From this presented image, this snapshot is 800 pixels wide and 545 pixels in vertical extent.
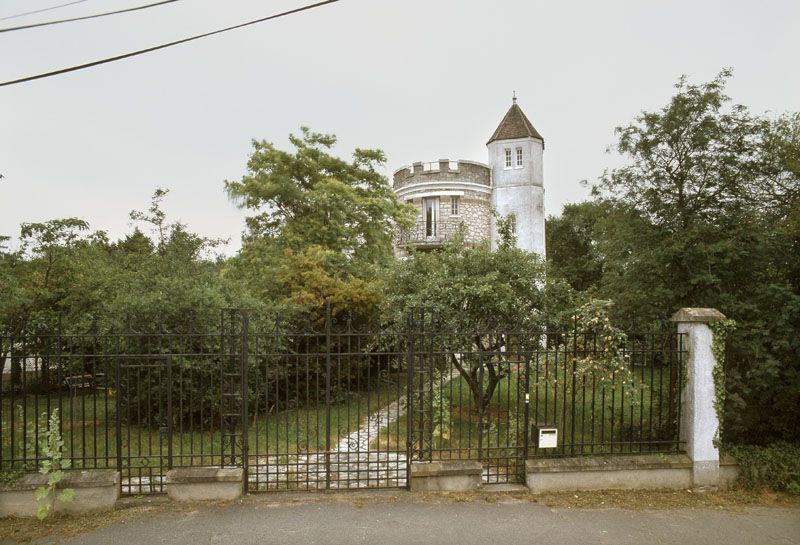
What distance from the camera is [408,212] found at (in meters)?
20.6

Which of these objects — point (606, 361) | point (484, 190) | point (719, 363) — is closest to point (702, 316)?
point (719, 363)

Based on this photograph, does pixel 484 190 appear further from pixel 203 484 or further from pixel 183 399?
pixel 203 484

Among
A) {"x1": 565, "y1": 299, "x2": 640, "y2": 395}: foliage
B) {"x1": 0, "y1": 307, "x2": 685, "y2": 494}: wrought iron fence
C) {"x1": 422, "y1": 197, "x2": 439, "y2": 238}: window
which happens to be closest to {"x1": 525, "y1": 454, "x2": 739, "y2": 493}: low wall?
{"x1": 0, "y1": 307, "x2": 685, "y2": 494}: wrought iron fence

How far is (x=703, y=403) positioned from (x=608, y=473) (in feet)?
5.17

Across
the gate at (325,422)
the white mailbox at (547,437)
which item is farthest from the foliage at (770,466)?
the gate at (325,422)

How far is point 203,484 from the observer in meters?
6.31

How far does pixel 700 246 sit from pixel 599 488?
12.9ft

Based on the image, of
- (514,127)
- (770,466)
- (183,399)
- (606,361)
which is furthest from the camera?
(514,127)

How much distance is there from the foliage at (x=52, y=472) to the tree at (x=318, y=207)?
1015 centimetres

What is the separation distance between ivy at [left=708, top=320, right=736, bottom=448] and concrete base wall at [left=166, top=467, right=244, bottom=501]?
6283 millimetres

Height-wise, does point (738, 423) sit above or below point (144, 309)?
below

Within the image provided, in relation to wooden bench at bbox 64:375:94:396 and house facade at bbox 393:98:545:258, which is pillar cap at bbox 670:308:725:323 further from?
house facade at bbox 393:98:545:258

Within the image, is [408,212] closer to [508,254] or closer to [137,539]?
[508,254]

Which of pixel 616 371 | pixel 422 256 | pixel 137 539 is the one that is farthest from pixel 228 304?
pixel 616 371
